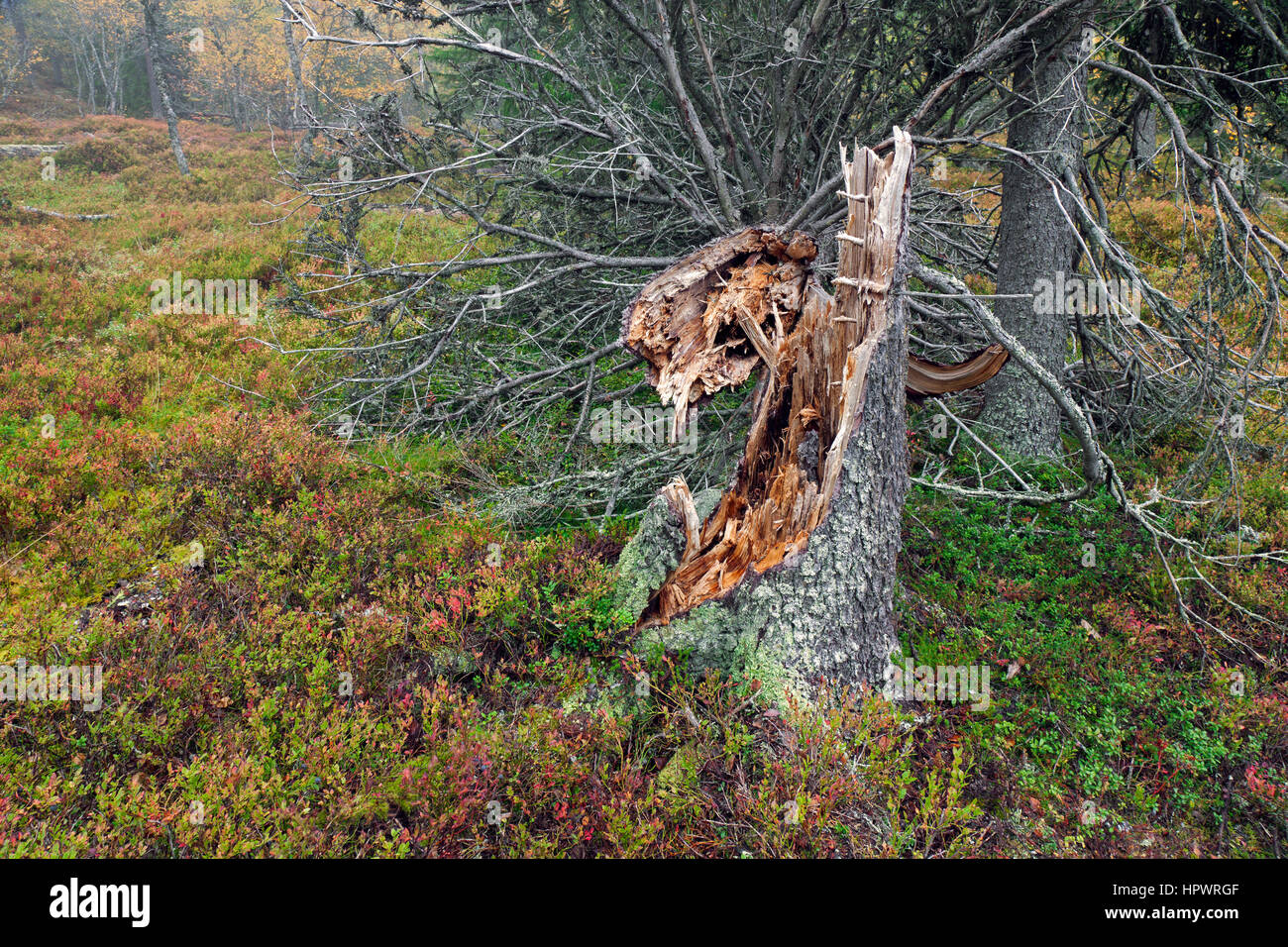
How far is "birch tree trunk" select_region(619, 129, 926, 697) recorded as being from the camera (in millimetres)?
3332

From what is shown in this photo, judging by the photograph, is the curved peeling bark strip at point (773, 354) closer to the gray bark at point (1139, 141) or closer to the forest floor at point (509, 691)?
the forest floor at point (509, 691)

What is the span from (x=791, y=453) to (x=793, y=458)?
0.06m

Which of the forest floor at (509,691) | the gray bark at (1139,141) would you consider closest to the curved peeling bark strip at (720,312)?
the forest floor at (509,691)

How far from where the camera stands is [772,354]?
3.97m

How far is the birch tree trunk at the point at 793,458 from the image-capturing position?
3.33 m

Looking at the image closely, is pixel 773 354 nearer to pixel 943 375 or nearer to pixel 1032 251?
pixel 943 375

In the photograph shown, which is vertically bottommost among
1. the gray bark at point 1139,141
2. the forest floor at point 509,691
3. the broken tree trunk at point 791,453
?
the forest floor at point 509,691

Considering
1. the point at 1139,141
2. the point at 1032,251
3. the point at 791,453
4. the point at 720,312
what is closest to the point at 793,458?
the point at 791,453

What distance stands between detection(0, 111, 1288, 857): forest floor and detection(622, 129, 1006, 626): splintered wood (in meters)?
0.68

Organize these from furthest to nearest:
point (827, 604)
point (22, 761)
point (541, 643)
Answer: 1. point (541, 643)
2. point (827, 604)
3. point (22, 761)
